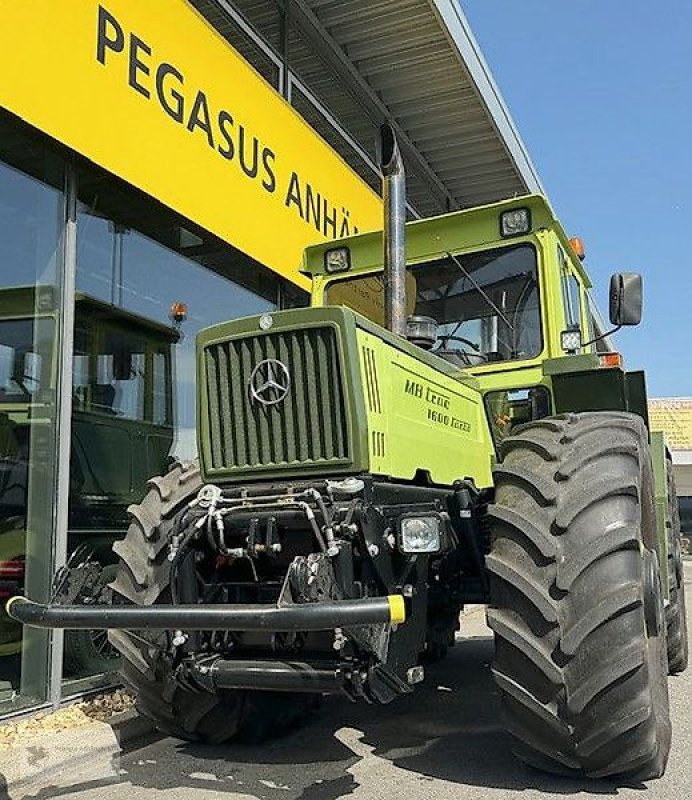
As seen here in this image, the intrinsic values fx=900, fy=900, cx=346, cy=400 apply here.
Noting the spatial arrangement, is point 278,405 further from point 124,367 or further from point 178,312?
point 178,312

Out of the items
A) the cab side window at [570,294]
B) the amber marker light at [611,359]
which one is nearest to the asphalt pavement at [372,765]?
the amber marker light at [611,359]

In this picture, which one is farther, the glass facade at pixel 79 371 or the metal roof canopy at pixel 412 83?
the metal roof canopy at pixel 412 83

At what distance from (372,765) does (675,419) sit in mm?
29963

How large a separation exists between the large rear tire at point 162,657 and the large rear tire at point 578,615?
1431 millimetres

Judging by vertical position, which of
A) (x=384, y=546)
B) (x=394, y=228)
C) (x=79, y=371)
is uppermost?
(x=394, y=228)

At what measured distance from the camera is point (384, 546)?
365 centimetres

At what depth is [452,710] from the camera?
5266 millimetres

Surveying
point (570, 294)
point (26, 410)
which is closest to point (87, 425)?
point (26, 410)

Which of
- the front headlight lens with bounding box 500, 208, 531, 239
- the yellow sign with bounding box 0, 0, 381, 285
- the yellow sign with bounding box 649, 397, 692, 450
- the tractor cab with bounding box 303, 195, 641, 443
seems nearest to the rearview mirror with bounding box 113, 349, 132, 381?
the yellow sign with bounding box 0, 0, 381, 285

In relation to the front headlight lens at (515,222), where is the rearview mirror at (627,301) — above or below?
below

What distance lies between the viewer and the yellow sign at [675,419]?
1195 inches

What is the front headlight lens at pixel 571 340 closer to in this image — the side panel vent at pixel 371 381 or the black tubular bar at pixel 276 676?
the side panel vent at pixel 371 381

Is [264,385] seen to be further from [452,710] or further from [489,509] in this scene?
[452,710]

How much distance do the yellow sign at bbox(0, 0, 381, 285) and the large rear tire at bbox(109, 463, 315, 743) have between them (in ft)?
7.10
